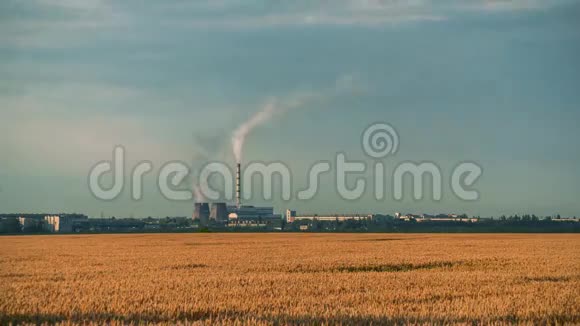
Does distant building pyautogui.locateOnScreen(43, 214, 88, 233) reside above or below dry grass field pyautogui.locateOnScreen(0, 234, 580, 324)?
below

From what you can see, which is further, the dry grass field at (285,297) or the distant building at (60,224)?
the distant building at (60,224)

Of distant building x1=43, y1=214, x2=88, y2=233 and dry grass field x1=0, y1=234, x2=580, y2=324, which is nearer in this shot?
dry grass field x1=0, y1=234, x2=580, y2=324

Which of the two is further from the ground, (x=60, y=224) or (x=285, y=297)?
(x=285, y=297)

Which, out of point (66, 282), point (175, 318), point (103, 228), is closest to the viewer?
point (175, 318)

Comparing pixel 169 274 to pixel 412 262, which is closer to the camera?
pixel 169 274

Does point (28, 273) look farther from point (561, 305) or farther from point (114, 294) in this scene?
point (561, 305)

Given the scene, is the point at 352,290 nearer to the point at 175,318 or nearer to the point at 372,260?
the point at 175,318

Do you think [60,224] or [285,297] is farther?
[60,224]

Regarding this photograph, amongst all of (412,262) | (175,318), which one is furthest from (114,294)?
(412,262)

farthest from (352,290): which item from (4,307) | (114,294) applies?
(4,307)

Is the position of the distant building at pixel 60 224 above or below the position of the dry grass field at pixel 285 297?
below

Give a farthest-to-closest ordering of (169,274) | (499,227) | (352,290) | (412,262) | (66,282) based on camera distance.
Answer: (499,227) < (412,262) < (169,274) < (66,282) < (352,290)

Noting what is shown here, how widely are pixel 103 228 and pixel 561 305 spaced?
627 feet

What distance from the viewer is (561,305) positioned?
16.3 meters
